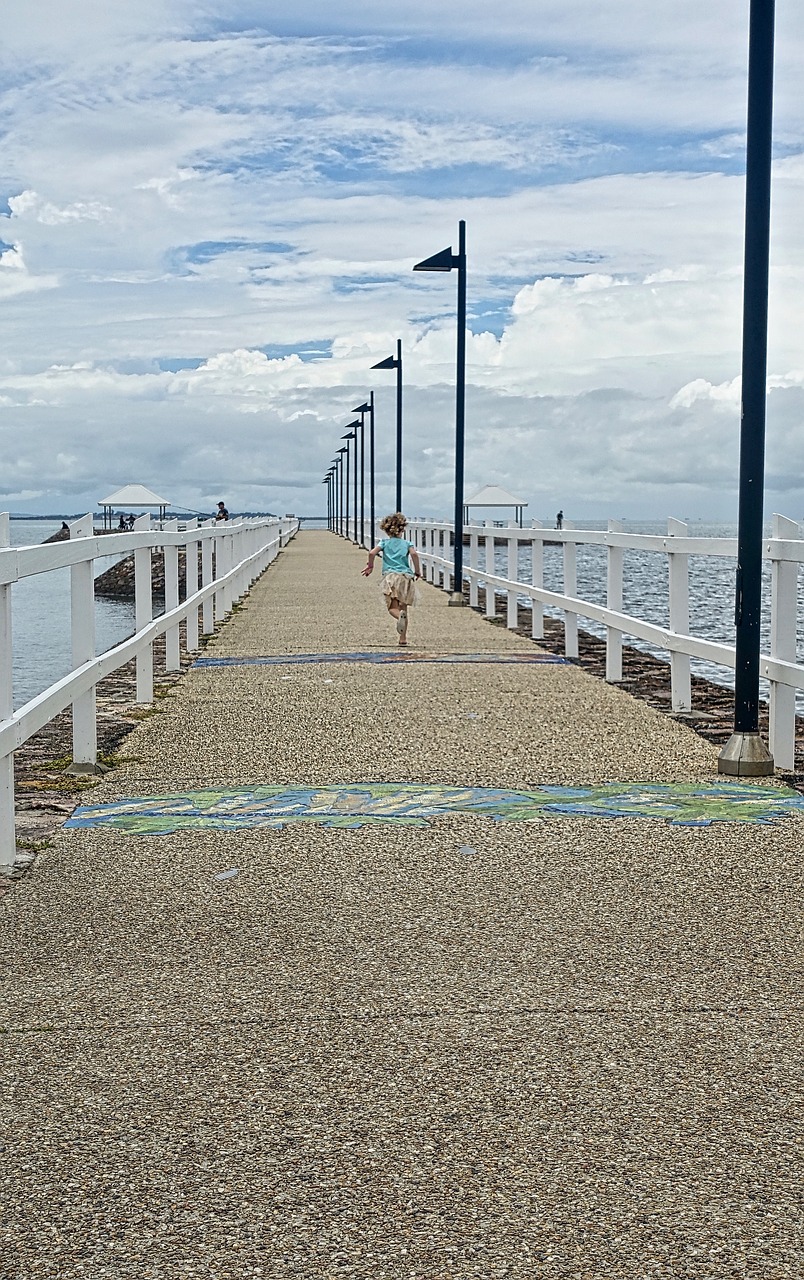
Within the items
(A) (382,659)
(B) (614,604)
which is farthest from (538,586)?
(B) (614,604)

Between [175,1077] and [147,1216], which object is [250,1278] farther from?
[175,1077]

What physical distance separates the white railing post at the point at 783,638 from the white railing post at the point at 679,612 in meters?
1.90

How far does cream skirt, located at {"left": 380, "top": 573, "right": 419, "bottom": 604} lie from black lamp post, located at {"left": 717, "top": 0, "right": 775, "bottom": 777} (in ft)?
26.4

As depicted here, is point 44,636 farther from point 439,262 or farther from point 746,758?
point 746,758

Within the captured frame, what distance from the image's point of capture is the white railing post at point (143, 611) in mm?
11281

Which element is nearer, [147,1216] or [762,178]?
[147,1216]

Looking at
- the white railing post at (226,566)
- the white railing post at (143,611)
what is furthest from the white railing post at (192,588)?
the white railing post at (226,566)

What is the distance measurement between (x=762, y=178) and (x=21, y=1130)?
22.8ft

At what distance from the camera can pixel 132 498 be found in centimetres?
9675

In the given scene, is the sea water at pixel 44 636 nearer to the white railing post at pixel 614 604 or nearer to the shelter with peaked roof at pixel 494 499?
the white railing post at pixel 614 604

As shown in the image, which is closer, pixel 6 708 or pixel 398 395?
pixel 6 708

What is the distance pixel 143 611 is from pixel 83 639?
2.78 metres

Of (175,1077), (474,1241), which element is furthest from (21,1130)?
(474,1241)

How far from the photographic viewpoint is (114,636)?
1094 inches
